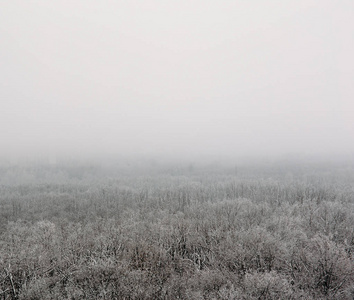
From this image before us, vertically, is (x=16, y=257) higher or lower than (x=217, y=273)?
higher

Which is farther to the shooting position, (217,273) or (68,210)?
(68,210)

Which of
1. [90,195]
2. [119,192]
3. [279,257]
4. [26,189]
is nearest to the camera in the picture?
[279,257]

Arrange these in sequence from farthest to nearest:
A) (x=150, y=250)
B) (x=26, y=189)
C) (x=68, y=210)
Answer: (x=26, y=189) < (x=68, y=210) < (x=150, y=250)

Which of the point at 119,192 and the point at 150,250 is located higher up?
the point at 150,250

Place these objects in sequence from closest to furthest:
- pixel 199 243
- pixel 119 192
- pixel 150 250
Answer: pixel 150 250
pixel 199 243
pixel 119 192

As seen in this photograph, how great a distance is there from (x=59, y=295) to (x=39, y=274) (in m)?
6.15

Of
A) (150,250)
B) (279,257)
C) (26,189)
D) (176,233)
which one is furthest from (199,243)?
(26,189)

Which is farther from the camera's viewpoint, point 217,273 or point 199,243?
point 199,243

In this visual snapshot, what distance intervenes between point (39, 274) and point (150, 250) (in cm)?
1377

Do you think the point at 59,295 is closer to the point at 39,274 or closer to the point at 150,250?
the point at 39,274

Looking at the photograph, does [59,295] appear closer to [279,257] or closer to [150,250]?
[150,250]

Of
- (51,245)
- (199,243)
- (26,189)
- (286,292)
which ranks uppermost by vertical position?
(286,292)

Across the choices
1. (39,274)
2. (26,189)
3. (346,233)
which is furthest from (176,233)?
(26,189)

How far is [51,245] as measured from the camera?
3212 centimetres
